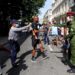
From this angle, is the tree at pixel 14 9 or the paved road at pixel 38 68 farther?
the tree at pixel 14 9

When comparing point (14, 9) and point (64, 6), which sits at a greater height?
point (14, 9)

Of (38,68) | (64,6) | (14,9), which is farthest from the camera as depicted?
(64,6)

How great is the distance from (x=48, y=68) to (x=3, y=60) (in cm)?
293

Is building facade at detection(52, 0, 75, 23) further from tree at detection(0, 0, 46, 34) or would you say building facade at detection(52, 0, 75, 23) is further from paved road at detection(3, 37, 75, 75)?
paved road at detection(3, 37, 75, 75)

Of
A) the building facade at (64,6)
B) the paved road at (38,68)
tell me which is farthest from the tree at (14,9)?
the paved road at (38,68)

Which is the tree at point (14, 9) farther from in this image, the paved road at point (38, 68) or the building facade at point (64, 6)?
the paved road at point (38, 68)

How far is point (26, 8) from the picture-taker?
46.6m

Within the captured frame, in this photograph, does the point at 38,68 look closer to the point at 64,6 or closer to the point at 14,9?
the point at 14,9

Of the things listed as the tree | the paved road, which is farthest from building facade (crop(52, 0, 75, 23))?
the paved road

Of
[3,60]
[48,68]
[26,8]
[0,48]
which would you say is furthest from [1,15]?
[0,48]

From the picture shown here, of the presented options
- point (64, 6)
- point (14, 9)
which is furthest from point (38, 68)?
point (64, 6)

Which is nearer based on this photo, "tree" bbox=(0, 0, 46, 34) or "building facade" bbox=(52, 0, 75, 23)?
"tree" bbox=(0, 0, 46, 34)

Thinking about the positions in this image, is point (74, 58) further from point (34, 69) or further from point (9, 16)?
point (9, 16)

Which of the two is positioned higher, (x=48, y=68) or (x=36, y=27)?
(x=36, y=27)
